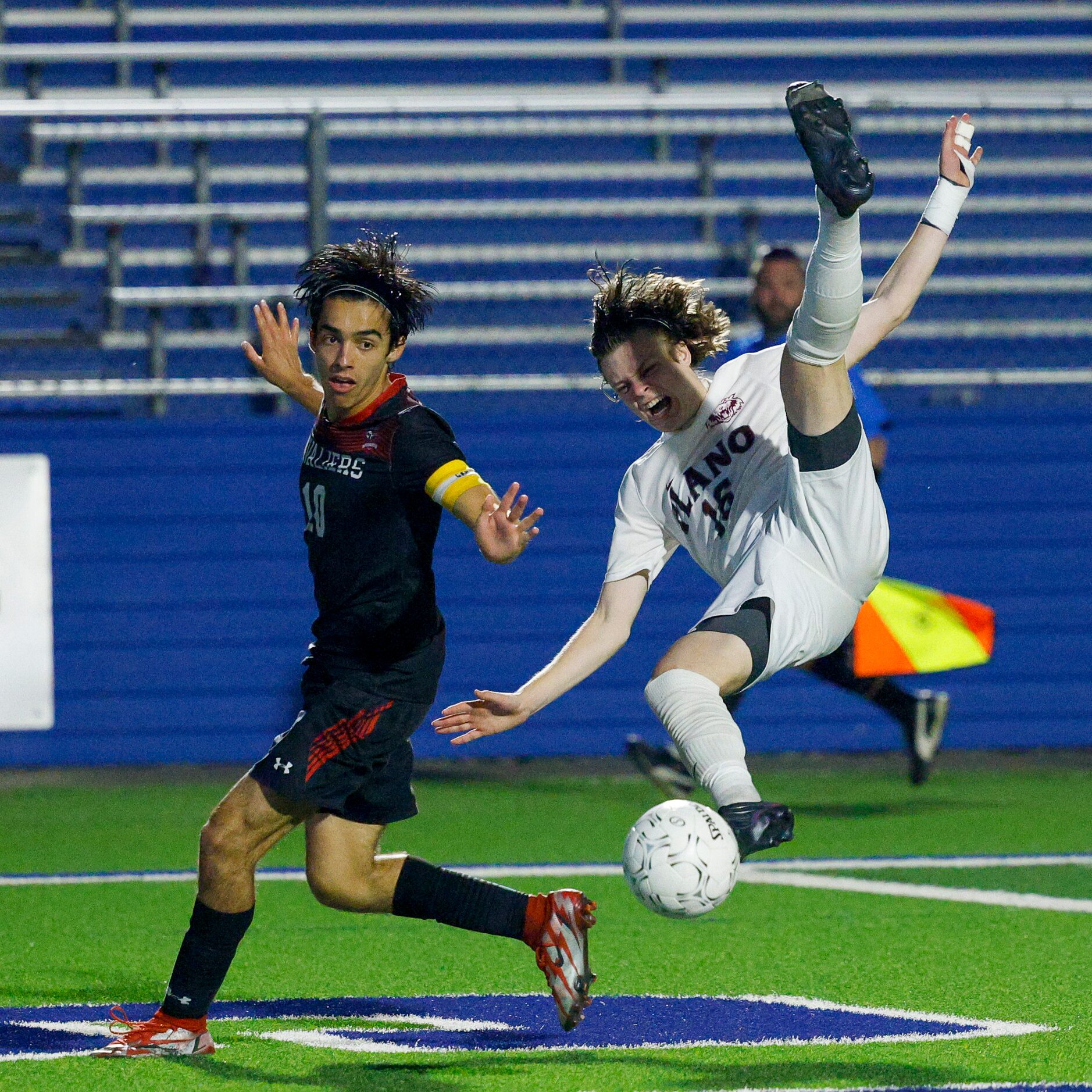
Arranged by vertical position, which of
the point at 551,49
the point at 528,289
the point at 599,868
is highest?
the point at 551,49

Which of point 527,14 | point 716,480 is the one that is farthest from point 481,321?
point 716,480

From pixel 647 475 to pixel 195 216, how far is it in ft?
21.9

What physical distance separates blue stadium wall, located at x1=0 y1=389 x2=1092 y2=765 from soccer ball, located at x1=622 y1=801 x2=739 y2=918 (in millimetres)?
6176

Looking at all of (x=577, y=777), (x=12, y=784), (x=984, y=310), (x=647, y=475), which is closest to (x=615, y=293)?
(x=647, y=475)

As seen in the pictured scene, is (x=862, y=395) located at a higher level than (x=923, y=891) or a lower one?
higher

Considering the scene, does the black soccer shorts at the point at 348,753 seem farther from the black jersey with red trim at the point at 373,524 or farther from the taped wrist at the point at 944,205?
the taped wrist at the point at 944,205

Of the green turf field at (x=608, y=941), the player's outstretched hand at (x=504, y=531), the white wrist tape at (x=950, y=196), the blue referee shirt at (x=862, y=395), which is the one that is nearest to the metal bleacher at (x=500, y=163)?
the blue referee shirt at (x=862, y=395)

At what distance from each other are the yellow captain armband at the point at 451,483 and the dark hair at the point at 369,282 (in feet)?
1.51

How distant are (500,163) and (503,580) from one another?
3.72 metres

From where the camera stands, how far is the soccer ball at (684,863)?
393 centimetres

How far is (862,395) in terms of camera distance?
27.7 ft

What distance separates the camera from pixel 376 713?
15.0 feet

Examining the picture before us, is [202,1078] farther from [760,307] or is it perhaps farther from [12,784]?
[12,784]

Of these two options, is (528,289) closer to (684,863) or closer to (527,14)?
(527,14)
